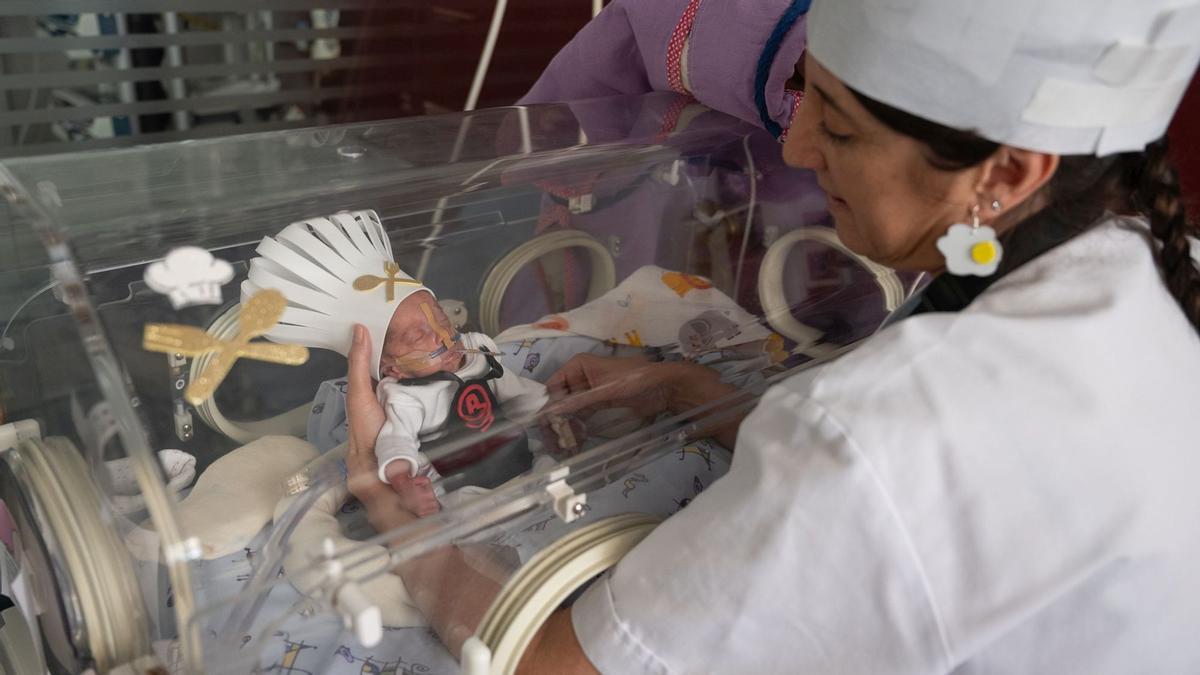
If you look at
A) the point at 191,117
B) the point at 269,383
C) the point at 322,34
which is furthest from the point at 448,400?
the point at 191,117

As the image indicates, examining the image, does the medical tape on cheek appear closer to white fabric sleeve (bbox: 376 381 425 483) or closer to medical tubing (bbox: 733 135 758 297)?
white fabric sleeve (bbox: 376 381 425 483)

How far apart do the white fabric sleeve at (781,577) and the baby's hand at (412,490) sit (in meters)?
0.18

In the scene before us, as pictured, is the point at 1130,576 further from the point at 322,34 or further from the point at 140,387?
the point at 322,34

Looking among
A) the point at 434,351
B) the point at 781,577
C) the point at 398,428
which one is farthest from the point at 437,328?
the point at 781,577

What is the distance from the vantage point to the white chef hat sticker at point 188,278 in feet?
3.00

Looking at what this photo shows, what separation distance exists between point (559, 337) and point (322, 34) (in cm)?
141

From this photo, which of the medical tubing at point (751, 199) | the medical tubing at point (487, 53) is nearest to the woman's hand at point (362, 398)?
the medical tubing at point (751, 199)

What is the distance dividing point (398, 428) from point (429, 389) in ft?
0.21

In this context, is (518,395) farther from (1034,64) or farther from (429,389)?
(1034,64)

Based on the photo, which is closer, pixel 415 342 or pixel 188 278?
pixel 188 278

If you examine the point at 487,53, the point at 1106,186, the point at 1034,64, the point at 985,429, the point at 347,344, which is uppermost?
the point at 1034,64

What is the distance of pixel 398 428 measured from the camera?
0.97m

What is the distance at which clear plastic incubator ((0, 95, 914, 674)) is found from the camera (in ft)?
2.71

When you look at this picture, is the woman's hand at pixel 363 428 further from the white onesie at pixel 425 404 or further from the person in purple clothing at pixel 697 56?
the person in purple clothing at pixel 697 56
